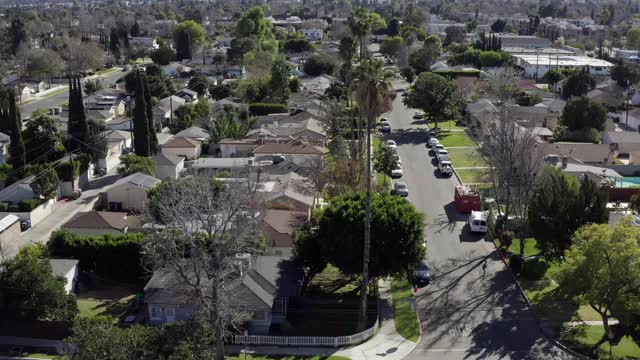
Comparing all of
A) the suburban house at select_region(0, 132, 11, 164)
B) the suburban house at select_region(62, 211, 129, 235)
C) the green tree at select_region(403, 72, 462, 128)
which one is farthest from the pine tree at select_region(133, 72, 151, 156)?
the green tree at select_region(403, 72, 462, 128)

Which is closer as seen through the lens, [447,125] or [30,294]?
[30,294]

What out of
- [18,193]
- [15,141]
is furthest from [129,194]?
[15,141]

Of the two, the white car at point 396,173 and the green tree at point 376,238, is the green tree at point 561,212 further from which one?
the white car at point 396,173

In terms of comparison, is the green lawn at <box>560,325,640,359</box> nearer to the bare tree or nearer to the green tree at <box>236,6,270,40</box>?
the bare tree

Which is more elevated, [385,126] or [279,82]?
[279,82]

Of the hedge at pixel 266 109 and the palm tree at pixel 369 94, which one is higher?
the palm tree at pixel 369 94

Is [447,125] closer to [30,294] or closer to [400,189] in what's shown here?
[400,189]

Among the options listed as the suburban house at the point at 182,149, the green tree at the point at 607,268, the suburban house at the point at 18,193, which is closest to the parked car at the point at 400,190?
the suburban house at the point at 182,149
